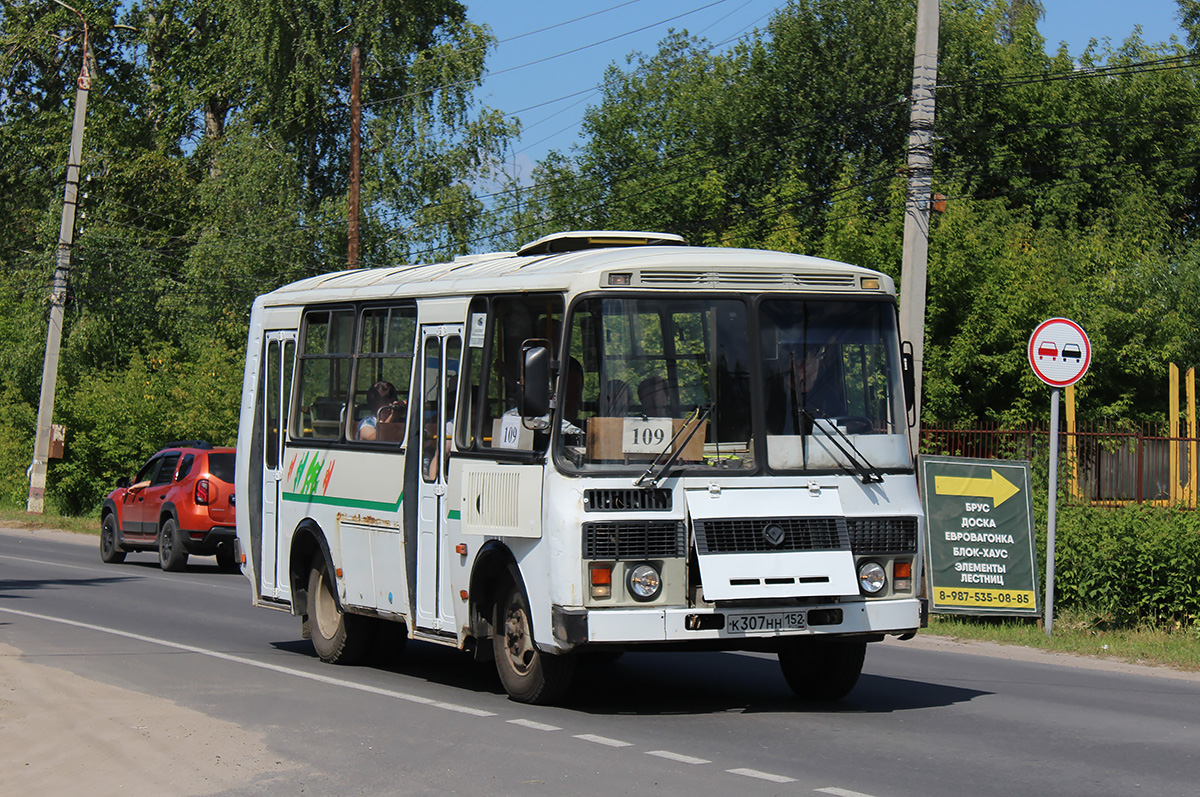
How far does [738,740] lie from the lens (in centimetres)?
894

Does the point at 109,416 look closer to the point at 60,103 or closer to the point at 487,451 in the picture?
the point at 60,103

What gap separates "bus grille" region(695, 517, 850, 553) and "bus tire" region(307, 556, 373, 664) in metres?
4.16

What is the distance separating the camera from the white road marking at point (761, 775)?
7.72 meters

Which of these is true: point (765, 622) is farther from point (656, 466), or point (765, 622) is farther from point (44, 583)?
point (44, 583)

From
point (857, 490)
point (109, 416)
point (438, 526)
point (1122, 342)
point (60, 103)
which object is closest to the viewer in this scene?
point (857, 490)

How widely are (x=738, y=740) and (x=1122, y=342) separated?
78.2 feet

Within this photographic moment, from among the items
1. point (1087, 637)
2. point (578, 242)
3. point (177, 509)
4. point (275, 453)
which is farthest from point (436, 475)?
point (177, 509)

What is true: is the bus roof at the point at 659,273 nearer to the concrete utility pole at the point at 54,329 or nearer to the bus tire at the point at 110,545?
the bus tire at the point at 110,545

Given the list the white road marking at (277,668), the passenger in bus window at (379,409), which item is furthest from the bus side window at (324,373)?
the white road marking at (277,668)

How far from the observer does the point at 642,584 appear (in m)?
9.34

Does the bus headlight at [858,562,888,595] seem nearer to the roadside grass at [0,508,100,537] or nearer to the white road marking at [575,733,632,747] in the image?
the white road marking at [575,733,632,747]

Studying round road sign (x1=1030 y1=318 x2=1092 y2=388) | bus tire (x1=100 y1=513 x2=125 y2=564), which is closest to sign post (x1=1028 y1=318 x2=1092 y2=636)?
round road sign (x1=1030 y1=318 x2=1092 y2=388)

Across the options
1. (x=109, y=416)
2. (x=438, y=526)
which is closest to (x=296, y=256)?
(x=109, y=416)

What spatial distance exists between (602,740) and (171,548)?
1599 cm
